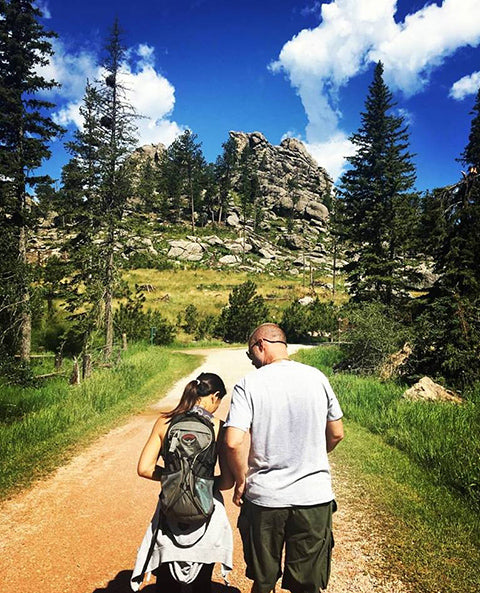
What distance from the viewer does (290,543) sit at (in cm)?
230

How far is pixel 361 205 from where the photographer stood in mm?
21422

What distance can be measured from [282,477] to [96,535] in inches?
128

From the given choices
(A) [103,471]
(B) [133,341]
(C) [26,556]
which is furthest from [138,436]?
(B) [133,341]

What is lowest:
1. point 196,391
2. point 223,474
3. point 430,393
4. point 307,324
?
point 307,324

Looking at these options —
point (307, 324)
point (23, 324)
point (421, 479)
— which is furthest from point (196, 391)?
point (307, 324)

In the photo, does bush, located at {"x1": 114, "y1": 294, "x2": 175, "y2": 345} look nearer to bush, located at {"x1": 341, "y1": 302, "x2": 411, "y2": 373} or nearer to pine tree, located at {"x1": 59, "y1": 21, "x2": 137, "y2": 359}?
pine tree, located at {"x1": 59, "y1": 21, "x2": 137, "y2": 359}

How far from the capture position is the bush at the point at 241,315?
25.8 meters

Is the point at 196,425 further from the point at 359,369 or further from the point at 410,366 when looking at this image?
the point at 359,369

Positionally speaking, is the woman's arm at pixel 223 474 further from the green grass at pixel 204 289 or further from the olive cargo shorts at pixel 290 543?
the green grass at pixel 204 289

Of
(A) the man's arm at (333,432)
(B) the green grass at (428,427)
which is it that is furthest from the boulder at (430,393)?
(A) the man's arm at (333,432)

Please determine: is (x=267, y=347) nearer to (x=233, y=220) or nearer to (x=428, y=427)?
(x=428, y=427)

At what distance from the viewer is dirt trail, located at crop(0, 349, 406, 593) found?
3496 mm

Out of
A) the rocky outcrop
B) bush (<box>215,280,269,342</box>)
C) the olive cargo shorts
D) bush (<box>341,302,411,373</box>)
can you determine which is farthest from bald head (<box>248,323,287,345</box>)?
the rocky outcrop

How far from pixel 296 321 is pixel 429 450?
73.7 feet
